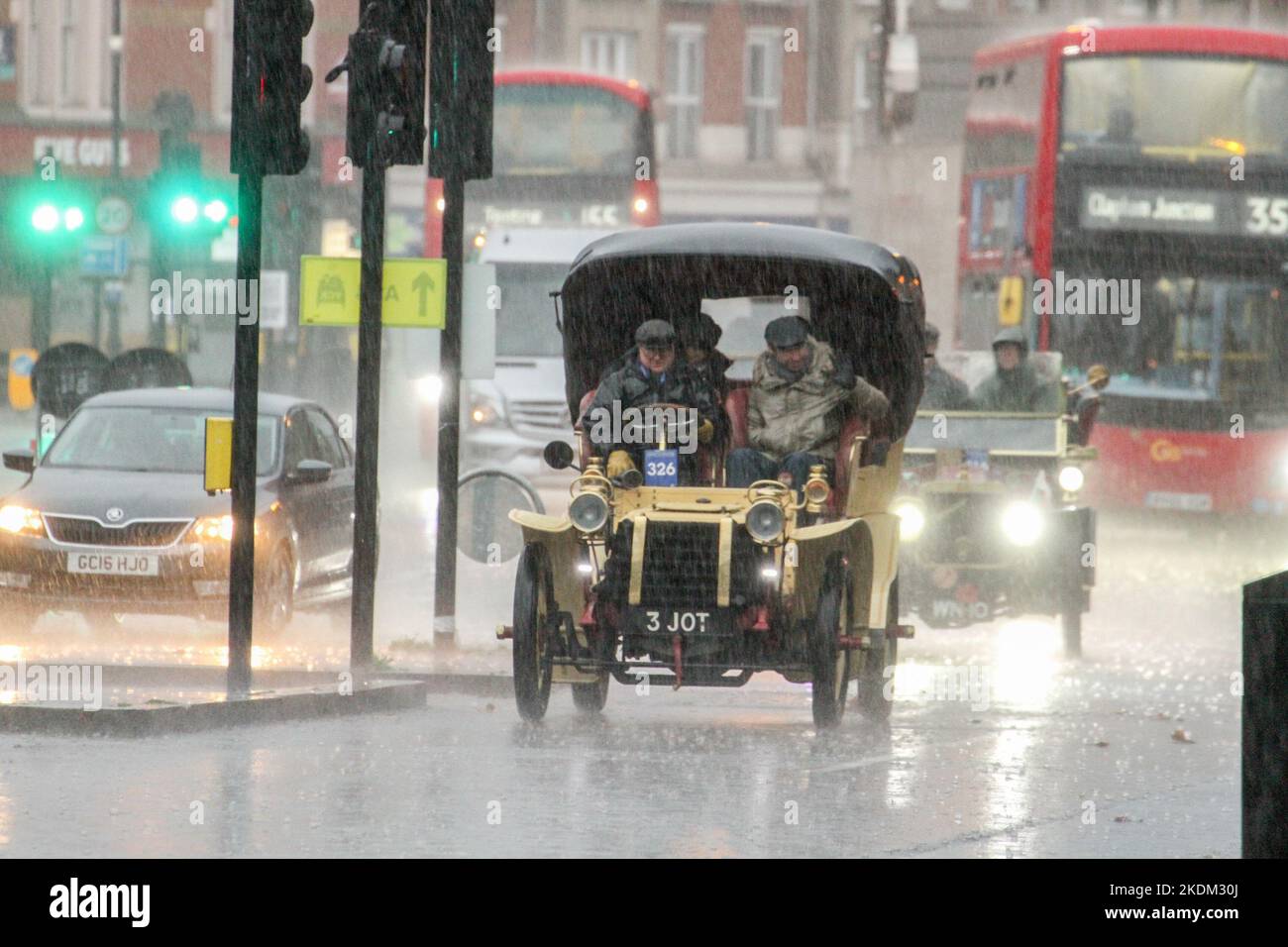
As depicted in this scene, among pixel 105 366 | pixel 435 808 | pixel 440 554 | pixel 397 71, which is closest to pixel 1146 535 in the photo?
pixel 105 366

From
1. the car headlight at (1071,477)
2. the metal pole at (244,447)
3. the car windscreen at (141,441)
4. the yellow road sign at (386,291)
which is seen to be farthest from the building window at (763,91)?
the metal pole at (244,447)

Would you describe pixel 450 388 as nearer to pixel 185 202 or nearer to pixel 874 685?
pixel 874 685

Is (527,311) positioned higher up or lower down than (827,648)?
higher up

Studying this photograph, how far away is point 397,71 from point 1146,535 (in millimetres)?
16417

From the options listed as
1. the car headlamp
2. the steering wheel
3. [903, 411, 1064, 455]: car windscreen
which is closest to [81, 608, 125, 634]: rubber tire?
[903, 411, 1064, 455]: car windscreen

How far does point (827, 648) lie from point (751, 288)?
7.83 feet

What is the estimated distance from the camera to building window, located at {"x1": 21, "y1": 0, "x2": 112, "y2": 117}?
181 feet

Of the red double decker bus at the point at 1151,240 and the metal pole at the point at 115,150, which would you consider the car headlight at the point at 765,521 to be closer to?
the red double decker bus at the point at 1151,240

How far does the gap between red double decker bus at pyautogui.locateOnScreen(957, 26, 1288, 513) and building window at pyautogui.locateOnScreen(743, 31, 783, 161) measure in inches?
1430

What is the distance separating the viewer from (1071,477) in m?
17.5

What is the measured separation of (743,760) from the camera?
11.2m

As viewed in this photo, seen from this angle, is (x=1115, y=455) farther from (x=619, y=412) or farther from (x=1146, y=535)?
(x=619, y=412)
